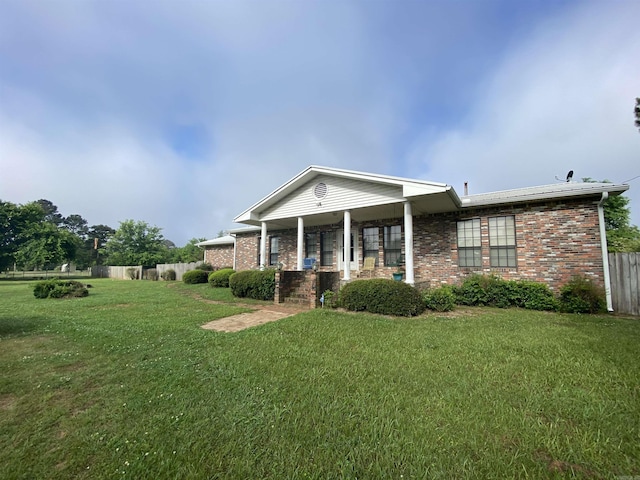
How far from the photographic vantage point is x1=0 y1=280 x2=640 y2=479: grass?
188cm

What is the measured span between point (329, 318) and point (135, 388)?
4.42m

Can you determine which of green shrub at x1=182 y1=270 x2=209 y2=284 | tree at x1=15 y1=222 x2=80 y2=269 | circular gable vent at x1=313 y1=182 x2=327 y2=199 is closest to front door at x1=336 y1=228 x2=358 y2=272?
circular gable vent at x1=313 y1=182 x2=327 y2=199

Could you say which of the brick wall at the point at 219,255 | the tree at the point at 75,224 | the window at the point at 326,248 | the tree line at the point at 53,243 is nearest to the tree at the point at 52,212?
the tree at the point at 75,224

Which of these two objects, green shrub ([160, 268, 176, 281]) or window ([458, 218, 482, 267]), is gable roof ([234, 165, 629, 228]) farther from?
green shrub ([160, 268, 176, 281])

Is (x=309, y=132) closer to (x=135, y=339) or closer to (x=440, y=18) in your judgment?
(x=440, y=18)

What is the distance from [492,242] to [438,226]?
74.9 inches

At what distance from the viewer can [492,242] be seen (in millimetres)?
9281

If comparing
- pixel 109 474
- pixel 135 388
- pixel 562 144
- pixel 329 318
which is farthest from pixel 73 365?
pixel 562 144

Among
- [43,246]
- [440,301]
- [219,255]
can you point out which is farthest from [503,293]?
[43,246]

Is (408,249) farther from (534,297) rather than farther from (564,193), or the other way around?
(564,193)

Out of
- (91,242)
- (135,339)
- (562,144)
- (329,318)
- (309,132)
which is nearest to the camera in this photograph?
(135,339)

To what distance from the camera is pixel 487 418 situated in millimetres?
2398

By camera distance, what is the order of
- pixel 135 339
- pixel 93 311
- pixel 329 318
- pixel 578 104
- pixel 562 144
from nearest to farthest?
pixel 135 339 < pixel 329 318 < pixel 93 311 < pixel 578 104 < pixel 562 144

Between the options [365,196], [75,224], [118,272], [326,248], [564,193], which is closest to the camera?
[564,193]
